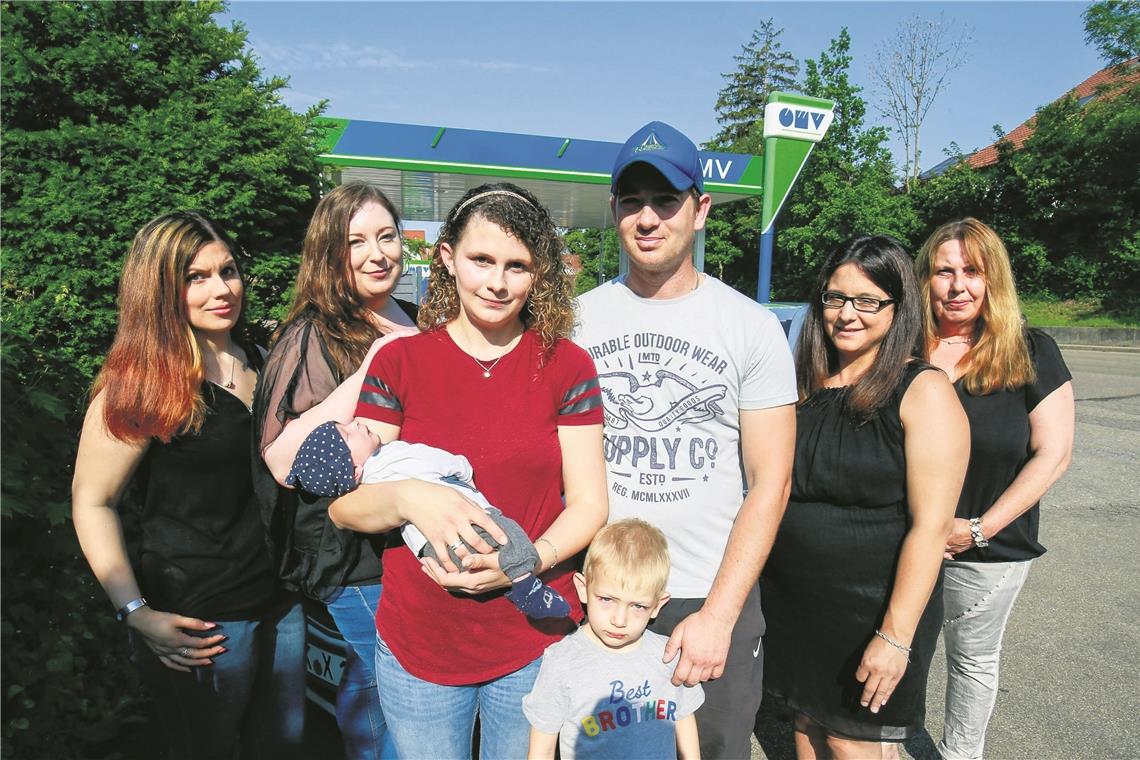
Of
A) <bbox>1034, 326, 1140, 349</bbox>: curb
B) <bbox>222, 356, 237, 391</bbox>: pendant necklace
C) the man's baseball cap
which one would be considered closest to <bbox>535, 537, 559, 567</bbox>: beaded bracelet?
the man's baseball cap

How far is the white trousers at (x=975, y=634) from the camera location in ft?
8.98

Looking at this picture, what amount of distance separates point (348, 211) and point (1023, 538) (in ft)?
9.57

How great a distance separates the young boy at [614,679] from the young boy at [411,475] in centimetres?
14

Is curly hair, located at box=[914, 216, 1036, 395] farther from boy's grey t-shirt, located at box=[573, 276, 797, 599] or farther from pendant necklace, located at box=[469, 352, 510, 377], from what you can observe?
pendant necklace, located at box=[469, 352, 510, 377]

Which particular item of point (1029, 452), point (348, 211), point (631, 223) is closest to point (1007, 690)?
point (1029, 452)

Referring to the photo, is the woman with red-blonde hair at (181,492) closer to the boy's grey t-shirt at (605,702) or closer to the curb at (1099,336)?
the boy's grey t-shirt at (605,702)

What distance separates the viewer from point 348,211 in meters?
2.38

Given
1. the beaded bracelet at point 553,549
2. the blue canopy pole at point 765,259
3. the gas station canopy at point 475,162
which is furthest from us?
the blue canopy pole at point 765,259

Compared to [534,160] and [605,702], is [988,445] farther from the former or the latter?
[534,160]

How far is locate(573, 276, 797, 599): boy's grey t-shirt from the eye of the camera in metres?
2.02

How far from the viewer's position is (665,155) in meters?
1.96

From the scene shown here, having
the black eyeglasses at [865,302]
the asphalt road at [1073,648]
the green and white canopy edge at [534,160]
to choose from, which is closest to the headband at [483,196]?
the black eyeglasses at [865,302]

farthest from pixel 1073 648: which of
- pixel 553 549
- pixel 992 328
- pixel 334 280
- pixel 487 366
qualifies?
pixel 334 280

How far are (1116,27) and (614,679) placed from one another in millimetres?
37304
